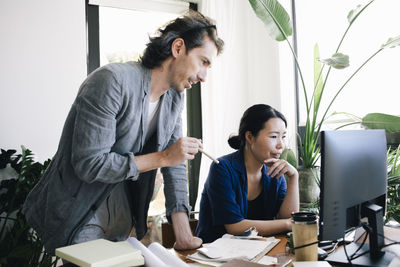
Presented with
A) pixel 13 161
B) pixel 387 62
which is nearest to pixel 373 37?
pixel 387 62

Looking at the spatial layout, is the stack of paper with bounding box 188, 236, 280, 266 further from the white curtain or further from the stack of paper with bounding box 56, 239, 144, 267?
the white curtain

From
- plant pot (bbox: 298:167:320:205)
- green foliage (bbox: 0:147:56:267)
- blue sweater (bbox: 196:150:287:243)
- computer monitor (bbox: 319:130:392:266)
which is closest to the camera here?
computer monitor (bbox: 319:130:392:266)

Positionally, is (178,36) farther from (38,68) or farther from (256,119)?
(38,68)

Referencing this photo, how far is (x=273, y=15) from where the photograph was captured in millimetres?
2521

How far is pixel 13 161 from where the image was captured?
2271mm

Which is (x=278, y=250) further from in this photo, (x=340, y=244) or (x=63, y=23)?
(x=63, y=23)

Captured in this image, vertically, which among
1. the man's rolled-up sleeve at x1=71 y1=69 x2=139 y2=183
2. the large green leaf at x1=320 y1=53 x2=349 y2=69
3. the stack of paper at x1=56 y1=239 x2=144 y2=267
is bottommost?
the stack of paper at x1=56 y1=239 x2=144 y2=267

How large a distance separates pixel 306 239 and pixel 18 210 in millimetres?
1896

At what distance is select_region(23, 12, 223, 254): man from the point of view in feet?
4.03

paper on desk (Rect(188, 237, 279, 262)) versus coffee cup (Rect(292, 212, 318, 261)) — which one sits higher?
coffee cup (Rect(292, 212, 318, 261))

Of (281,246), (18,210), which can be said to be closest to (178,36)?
(281,246)

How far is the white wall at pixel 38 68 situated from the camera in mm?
2488

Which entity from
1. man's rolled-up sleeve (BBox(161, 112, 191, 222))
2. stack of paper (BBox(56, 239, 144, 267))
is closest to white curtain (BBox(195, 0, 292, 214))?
man's rolled-up sleeve (BBox(161, 112, 191, 222))

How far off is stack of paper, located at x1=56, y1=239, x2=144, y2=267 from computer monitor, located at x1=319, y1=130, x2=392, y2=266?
522 millimetres
